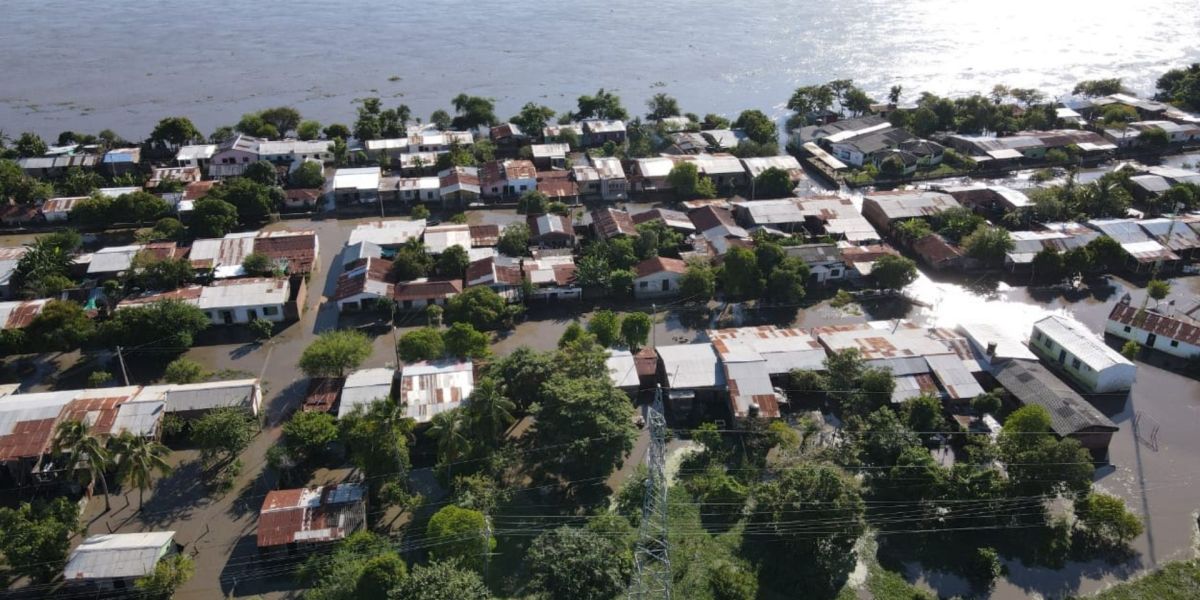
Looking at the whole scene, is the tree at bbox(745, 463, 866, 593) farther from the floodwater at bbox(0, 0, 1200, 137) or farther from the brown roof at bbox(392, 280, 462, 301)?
the floodwater at bbox(0, 0, 1200, 137)

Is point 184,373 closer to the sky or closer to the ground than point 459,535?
closer to the ground

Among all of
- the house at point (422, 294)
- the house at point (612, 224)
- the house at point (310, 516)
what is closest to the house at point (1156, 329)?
the house at point (612, 224)

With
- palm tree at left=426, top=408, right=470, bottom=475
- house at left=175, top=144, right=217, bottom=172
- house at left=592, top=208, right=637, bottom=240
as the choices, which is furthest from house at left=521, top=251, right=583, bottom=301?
house at left=175, top=144, right=217, bottom=172

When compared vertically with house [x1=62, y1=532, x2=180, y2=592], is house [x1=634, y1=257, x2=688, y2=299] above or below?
above

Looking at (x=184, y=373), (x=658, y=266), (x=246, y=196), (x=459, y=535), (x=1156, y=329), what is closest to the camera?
(x=459, y=535)

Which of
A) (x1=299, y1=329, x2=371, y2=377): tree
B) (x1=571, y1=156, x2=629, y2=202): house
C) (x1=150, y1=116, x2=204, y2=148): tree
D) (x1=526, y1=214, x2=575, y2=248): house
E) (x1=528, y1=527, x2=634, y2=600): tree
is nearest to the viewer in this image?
(x1=528, y1=527, x2=634, y2=600): tree

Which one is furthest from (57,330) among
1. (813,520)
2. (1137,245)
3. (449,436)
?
(1137,245)

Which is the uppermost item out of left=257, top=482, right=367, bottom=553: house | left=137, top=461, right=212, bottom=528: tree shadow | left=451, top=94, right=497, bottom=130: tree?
left=451, top=94, right=497, bottom=130: tree

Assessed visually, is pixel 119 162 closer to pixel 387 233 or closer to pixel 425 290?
pixel 387 233

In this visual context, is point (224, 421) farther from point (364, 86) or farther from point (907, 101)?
point (907, 101)
